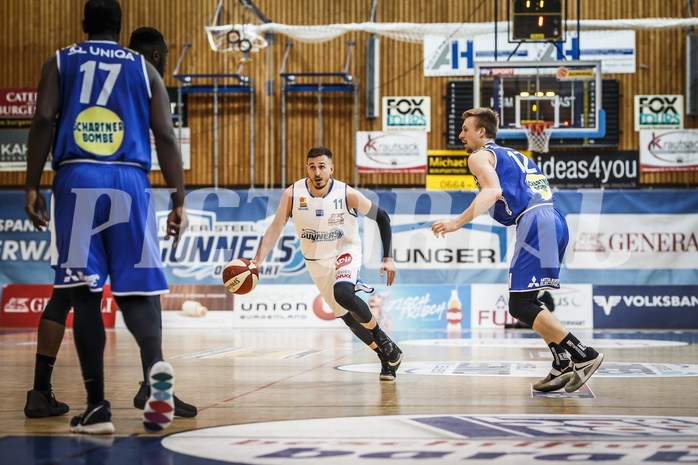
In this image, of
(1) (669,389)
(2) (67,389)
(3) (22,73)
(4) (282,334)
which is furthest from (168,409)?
(3) (22,73)

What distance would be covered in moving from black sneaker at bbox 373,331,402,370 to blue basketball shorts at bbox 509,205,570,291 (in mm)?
1312

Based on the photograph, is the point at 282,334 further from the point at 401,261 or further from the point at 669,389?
the point at 669,389

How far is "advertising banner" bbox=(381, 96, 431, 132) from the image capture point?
24.5 m

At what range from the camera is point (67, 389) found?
6.80 meters

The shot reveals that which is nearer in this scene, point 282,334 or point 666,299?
point 282,334

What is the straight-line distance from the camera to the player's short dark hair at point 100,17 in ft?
15.1

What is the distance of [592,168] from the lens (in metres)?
24.0

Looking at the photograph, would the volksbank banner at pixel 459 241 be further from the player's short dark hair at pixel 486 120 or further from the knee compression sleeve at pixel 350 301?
the player's short dark hair at pixel 486 120

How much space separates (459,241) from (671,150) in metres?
10.1

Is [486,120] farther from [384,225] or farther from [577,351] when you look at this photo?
[577,351]

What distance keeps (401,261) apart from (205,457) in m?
13.0

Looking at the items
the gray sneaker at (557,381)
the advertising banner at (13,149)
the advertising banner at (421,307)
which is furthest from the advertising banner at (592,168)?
the gray sneaker at (557,381)

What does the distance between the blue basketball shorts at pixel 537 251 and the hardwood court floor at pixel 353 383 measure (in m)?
0.79

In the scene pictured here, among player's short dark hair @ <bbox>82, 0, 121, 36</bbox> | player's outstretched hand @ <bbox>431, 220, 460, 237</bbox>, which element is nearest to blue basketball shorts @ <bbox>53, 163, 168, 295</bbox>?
player's short dark hair @ <bbox>82, 0, 121, 36</bbox>
